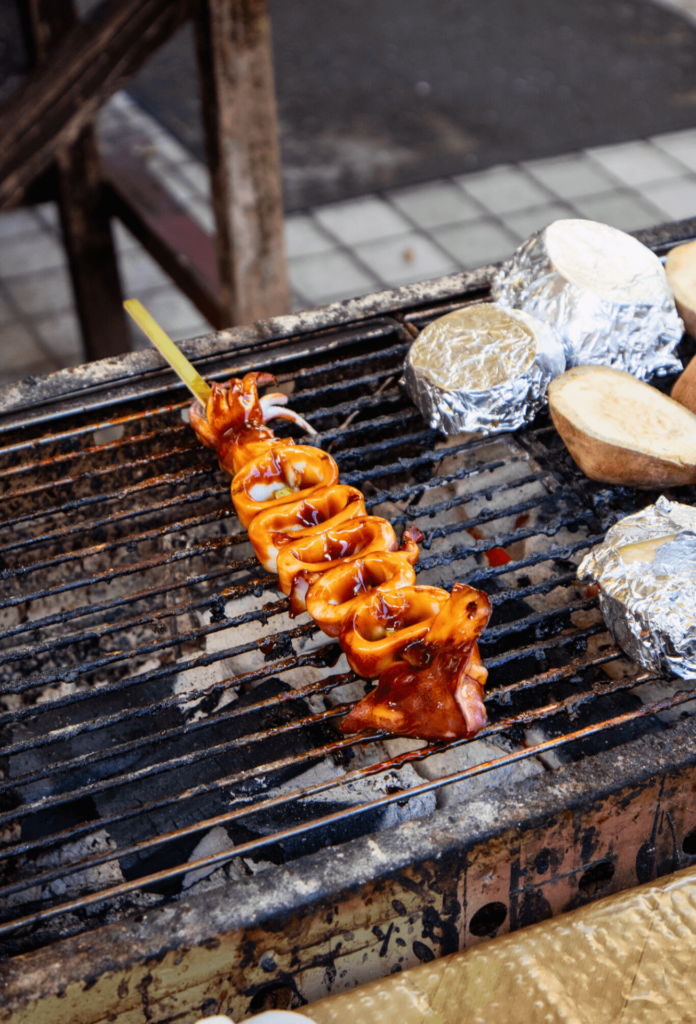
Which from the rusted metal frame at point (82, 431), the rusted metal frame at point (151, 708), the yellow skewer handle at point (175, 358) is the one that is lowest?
the rusted metal frame at point (151, 708)

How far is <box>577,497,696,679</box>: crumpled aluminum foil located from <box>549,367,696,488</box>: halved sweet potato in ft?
0.41

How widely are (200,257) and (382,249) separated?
165 centimetres

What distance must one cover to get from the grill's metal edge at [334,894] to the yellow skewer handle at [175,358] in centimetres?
107

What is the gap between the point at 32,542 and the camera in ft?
6.49

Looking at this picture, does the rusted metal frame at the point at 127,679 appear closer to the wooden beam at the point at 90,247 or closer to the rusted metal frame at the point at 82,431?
the rusted metal frame at the point at 82,431

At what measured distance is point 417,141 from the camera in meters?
6.10

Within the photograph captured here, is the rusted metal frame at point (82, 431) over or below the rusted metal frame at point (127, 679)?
over

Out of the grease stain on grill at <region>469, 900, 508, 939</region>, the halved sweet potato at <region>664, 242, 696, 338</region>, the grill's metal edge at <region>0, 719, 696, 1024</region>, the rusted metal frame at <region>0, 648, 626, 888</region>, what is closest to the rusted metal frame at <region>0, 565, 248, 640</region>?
the rusted metal frame at <region>0, 648, 626, 888</region>

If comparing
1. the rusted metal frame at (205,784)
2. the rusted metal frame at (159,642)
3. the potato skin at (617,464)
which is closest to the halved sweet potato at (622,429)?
the potato skin at (617,464)

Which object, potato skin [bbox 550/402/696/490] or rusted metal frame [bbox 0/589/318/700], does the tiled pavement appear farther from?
rusted metal frame [bbox 0/589/318/700]

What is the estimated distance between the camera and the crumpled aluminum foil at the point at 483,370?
214cm

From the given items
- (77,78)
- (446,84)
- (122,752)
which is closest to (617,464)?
(122,752)

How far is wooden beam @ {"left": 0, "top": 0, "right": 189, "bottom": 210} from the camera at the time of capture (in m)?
3.07

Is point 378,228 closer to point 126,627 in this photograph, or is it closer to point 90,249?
point 90,249
